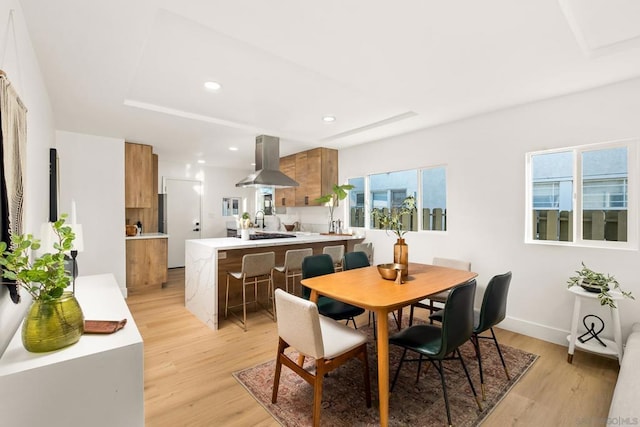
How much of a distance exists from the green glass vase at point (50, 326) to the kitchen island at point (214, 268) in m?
2.03

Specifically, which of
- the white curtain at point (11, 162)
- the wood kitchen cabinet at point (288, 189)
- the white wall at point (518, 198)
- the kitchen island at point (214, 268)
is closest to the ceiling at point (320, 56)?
the white wall at point (518, 198)

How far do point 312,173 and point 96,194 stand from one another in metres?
3.39

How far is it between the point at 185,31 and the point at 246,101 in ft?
3.87

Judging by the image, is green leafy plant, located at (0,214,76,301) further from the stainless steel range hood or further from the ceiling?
the stainless steel range hood

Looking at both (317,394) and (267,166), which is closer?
(317,394)

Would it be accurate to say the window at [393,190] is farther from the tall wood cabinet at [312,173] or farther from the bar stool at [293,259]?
the bar stool at [293,259]

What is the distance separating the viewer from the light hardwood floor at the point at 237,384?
1.87 m

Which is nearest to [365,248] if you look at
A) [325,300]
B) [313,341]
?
[325,300]

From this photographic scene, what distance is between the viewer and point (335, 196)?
5.22 metres

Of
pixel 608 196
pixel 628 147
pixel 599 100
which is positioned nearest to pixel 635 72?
pixel 599 100

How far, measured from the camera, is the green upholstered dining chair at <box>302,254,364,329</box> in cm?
258

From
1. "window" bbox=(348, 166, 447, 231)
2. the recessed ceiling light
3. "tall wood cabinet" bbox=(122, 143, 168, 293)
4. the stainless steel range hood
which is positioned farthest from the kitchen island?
the recessed ceiling light

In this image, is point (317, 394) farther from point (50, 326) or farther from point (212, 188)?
point (212, 188)

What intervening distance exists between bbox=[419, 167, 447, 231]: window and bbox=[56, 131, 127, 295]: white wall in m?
4.59
